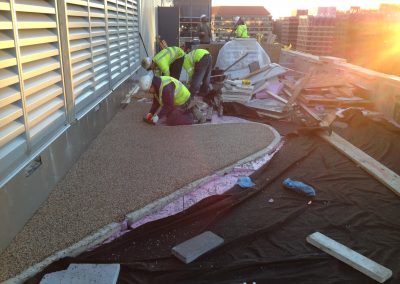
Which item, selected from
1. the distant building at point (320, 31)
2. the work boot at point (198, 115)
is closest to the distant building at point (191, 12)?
the distant building at point (320, 31)

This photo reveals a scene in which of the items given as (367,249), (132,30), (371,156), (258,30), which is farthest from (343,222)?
(258,30)

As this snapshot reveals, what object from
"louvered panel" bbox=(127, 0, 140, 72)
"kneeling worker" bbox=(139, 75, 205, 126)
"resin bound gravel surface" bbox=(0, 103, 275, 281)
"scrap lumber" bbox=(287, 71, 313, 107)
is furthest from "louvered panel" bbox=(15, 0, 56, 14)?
"scrap lumber" bbox=(287, 71, 313, 107)

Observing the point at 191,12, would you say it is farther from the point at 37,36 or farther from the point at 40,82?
the point at 40,82

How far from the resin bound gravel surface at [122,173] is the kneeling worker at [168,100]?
29cm

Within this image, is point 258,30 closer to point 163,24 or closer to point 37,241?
point 163,24

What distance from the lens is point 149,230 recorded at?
3.64 meters

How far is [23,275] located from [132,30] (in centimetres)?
867

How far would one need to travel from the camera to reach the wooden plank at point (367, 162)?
4940 millimetres

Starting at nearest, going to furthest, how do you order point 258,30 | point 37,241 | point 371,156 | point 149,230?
1. point 37,241
2. point 149,230
3. point 371,156
4. point 258,30

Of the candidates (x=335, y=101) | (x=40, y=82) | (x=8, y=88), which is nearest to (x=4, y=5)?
(x=8, y=88)

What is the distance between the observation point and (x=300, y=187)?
15.2ft

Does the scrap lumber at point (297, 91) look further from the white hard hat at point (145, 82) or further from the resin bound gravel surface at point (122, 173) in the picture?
the white hard hat at point (145, 82)

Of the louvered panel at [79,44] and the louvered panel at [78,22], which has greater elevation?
the louvered panel at [78,22]

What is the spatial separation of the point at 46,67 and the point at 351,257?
12.4 feet
